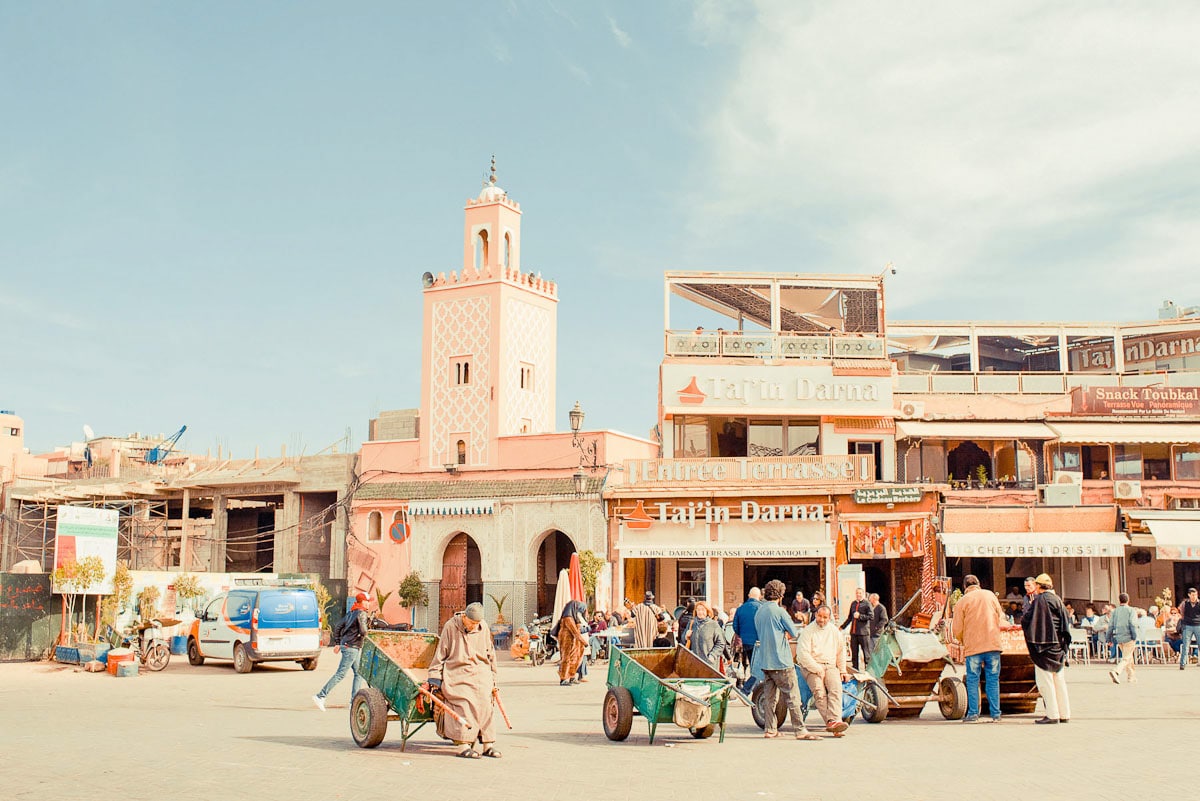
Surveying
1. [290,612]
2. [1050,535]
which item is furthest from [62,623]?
[1050,535]

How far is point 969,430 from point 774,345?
18.7 ft

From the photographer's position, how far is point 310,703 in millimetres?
16203

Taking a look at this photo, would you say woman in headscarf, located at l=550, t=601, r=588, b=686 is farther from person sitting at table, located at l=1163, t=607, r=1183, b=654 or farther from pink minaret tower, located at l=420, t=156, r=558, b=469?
pink minaret tower, located at l=420, t=156, r=558, b=469

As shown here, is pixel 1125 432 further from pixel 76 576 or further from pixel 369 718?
pixel 369 718

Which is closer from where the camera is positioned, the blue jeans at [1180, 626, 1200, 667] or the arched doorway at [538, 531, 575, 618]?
the blue jeans at [1180, 626, 1200, 667]

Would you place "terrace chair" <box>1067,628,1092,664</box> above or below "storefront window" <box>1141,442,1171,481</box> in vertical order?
below

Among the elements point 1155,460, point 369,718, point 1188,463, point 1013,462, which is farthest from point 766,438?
point 369,718

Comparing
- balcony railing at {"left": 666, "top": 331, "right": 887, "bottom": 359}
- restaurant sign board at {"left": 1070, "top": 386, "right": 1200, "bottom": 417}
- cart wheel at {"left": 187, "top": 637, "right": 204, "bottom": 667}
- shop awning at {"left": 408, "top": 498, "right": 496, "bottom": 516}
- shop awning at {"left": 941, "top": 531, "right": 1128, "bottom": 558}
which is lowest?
cart wheel at {"left": 187, "top": 637, "right": 204, "bottom": 667}

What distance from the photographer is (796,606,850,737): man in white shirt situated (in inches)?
476

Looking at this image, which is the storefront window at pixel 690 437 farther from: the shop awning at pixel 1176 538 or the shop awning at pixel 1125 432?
the shop awning at pixel 1176 538

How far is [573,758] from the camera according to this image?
10.6 m

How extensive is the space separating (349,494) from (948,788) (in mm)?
28970

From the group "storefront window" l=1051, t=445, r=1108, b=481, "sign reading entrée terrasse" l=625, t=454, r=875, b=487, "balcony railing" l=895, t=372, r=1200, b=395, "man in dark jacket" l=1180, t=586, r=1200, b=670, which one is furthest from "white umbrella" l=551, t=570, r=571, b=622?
"storefront window" l=1051, t=445, r=1108, b=481

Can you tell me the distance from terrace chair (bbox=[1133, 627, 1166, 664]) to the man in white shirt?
47.7 feet
